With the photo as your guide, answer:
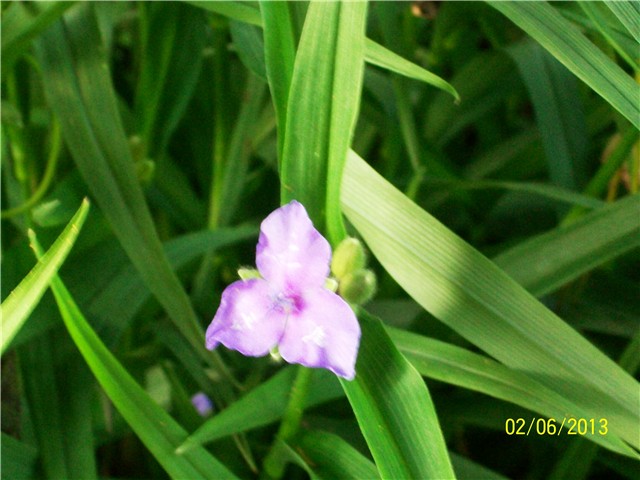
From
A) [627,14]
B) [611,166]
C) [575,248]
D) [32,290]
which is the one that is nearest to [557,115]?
[611,166]

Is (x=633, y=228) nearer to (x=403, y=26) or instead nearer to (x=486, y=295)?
(x=486, y=295)

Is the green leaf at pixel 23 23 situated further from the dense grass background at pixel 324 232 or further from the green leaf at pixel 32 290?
the green leaf at pixel 32 290

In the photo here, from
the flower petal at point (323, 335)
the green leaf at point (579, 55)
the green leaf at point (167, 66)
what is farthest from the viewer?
the green leaf at point (167, 66)

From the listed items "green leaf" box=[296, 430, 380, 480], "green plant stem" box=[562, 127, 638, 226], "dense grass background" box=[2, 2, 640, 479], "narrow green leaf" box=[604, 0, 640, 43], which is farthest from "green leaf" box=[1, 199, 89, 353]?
"green plant stem" box=[562, 127, 638, 226]

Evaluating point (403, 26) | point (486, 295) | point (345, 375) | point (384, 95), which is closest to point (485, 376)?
point (486, 295)

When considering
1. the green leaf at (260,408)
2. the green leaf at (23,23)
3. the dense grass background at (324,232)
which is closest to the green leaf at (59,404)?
the dense grass background at (324,232)
